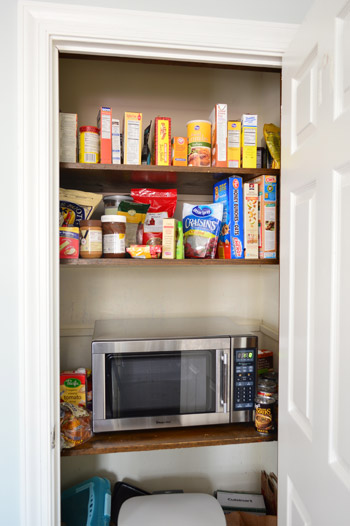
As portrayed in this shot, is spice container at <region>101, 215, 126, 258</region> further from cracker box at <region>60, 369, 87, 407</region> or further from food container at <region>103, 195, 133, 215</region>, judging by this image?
cracker box at <region>60, 369, 87, 407</region>

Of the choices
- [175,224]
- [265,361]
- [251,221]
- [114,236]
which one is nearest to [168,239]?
[175,224]

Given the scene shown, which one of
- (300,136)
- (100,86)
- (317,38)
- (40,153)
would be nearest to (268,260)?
(300,136)

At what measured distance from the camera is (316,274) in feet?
2.86

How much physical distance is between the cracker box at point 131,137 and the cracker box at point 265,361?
87 cm

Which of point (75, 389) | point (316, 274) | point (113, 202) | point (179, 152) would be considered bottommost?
point (75, 389)

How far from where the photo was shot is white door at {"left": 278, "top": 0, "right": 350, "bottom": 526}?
2.49 ft

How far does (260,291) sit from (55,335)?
0.98m

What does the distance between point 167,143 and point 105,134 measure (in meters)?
0.20

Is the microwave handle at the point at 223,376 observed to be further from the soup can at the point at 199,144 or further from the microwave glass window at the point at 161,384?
the soup can at the point at 199,144

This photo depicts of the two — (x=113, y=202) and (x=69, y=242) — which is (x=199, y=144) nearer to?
(x=113, y=202)

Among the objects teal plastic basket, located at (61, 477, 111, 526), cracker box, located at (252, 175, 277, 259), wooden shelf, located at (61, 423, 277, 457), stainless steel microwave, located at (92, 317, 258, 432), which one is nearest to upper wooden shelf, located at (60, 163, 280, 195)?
cracker box, located at (252, 175, 277, 259)

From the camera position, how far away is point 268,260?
130 centimetres

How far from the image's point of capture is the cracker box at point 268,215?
130 centimetres

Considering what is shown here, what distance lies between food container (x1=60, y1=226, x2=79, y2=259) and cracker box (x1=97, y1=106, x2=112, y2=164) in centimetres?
24
